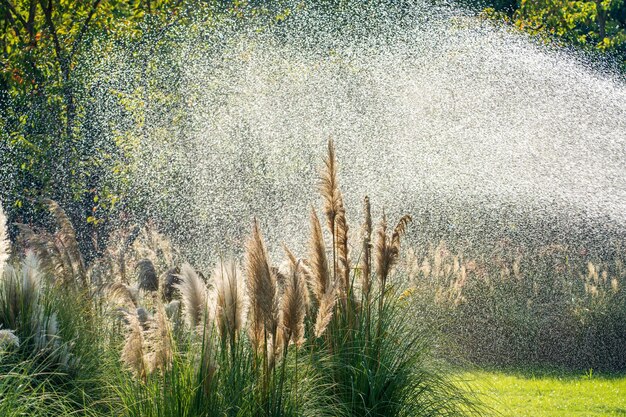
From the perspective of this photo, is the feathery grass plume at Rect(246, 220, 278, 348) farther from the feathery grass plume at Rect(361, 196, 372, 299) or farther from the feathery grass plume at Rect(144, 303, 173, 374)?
the feathery grass plume at Rect(361, 196, 372, 299)

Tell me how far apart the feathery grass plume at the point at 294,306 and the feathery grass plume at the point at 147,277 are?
2.04 meters

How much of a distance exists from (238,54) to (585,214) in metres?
5.27

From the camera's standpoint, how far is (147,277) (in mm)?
5941

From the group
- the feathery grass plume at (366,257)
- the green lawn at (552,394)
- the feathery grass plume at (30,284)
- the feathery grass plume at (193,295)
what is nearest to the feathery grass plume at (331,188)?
the feathery grass plume at (366,257)

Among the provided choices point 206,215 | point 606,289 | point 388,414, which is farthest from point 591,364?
point 388,414

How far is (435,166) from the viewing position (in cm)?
1284

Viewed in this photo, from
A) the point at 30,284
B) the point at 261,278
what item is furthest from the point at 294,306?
the point at 30,284

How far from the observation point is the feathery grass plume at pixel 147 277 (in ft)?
19.4

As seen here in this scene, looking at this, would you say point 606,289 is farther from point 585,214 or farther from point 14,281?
point 14,281

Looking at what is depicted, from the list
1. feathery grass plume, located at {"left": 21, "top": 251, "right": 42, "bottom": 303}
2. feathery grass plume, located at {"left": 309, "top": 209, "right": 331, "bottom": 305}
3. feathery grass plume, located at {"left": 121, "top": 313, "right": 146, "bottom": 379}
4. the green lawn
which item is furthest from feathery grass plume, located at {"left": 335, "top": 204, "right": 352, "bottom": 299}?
the green lawn

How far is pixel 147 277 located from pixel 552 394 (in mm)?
4407

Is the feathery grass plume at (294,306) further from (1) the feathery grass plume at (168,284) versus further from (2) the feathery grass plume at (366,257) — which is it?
(1) the feathery grass plume at (168,284)

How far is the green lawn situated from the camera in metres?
8.02

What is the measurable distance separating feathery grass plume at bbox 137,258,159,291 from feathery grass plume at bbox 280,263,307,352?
2.04 m
